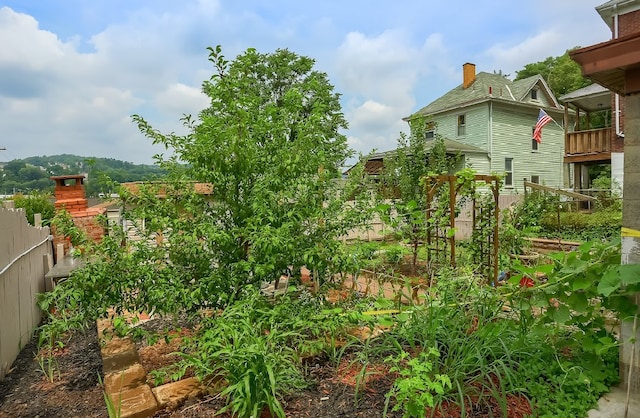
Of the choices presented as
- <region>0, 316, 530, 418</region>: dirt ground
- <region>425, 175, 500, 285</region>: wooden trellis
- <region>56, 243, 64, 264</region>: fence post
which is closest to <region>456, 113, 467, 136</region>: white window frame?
<region>425, 175, 500, 285</region>: wooden trellis

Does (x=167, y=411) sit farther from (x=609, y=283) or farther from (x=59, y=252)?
(x=59, y=252)

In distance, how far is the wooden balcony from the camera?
49.5ft

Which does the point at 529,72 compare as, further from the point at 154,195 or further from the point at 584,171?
the point at 154,195

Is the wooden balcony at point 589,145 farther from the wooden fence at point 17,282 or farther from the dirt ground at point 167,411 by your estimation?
the wooden fence at point 17,282

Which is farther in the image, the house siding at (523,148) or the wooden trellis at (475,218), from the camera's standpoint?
the house siding at (523,148)

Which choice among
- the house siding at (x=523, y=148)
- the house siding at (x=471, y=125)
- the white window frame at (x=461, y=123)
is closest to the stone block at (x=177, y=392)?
the house siding at (x=471, y=125)

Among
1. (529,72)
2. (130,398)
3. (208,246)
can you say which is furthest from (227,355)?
(529,72)

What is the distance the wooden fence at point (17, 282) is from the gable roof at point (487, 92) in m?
18.1

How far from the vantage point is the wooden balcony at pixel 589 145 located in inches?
594

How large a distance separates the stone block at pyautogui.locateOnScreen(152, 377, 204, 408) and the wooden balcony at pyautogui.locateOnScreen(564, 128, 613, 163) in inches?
668

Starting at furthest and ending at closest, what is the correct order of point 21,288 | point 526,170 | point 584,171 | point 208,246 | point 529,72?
point 529,72 < point 526,170 < point 584,171 < point 21,288 < point 208,246

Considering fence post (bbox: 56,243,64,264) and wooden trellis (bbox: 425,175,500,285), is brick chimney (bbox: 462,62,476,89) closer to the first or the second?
wooden trellis (bbox: 425,175,500,285)

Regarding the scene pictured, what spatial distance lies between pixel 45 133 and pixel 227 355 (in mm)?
8834

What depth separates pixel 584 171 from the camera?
57.1 feet
